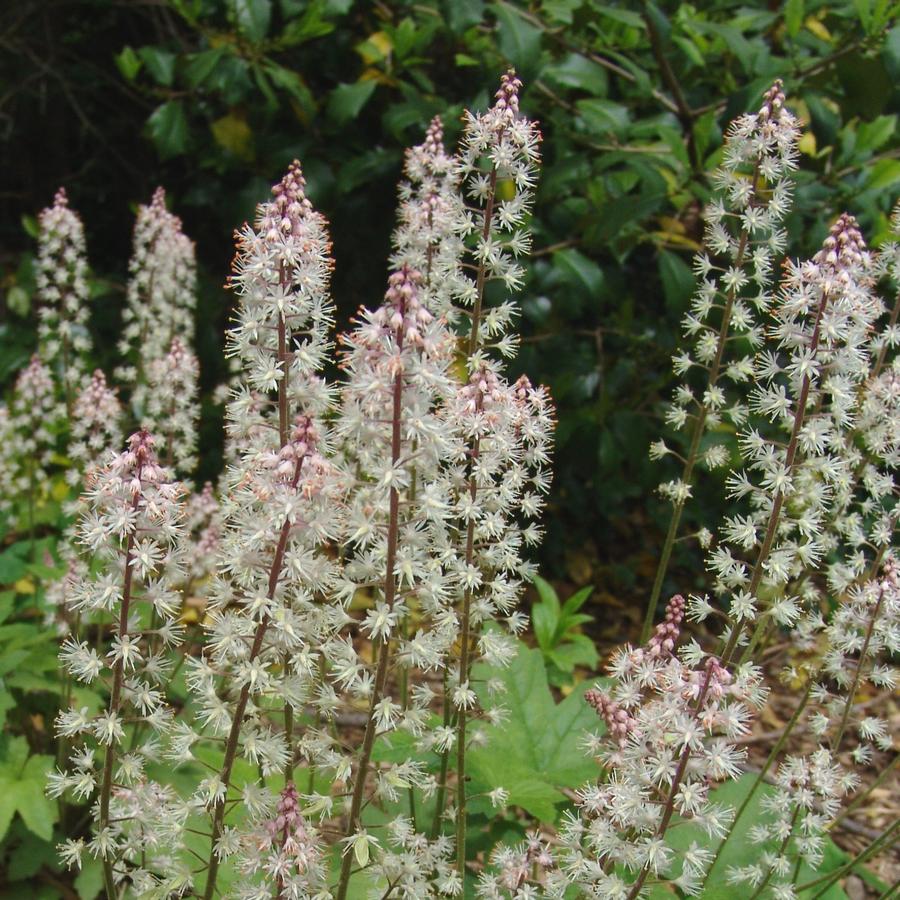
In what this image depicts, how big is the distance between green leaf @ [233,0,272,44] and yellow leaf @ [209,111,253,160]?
32.3 inches

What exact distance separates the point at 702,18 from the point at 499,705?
137 inches

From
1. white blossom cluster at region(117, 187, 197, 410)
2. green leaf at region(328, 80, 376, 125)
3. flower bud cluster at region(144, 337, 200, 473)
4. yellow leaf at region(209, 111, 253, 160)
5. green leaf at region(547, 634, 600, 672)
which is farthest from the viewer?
yellow leaf at region(209, 111, 253, 160)

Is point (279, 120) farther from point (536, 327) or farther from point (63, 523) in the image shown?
point (63, 523)

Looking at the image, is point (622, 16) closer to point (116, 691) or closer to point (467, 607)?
point (467, 607)

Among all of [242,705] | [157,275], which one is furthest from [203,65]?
[242,705]

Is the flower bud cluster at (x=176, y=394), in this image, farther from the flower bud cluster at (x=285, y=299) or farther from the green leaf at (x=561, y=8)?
the green leaf at (x=561, y=8)

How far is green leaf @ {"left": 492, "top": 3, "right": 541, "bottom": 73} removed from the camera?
4.14 meters

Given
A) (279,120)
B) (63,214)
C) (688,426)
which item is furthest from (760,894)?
(279,120)

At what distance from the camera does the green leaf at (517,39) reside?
414 centimetres

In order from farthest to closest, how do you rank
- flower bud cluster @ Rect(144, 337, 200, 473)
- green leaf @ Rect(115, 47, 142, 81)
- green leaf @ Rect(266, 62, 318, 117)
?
green leaf @ Rect(115, 47, 142, 81) → green leaf @ Rect(266, 62, 318, 117) → flower bud cluster @ Rect(144, 337, 200, 473)

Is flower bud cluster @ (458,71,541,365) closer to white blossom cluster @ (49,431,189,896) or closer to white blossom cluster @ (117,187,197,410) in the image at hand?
white blossom cluster @ (49,431,189,896)

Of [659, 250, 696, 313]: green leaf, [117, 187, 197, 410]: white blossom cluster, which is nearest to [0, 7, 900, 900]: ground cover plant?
[117, 187, 197, 410]: white blossom cluster

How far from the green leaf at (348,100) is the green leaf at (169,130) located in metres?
0.94

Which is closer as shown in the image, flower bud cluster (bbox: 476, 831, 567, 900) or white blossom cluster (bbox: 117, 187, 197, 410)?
flower bud cluster (bbox: 476, 831, 567, 900)
